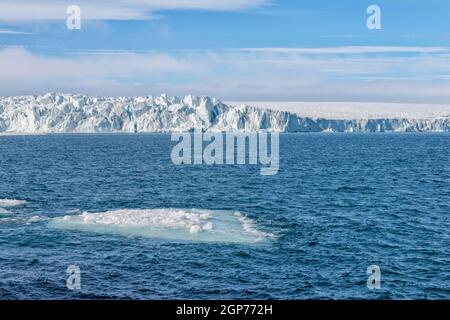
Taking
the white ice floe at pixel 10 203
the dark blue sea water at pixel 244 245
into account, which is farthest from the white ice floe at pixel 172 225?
the white ice floe at pixel 10 203

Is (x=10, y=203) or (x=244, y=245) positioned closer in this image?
(x=244, y=245)

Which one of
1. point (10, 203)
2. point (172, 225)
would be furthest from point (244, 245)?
point (10, 203)

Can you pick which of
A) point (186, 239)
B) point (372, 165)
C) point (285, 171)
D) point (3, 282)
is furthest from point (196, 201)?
point (372, 165)

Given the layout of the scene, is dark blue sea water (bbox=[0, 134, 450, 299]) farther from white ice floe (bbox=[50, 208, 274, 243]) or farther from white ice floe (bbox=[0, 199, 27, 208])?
white ice floe (bbox=[0, 199, 27, 208])

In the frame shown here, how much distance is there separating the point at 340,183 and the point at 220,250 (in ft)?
172

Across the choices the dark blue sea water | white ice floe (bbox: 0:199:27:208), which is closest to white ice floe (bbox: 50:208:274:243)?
the dark blue sea water

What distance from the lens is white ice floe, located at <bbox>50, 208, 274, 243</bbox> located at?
44.3 meters

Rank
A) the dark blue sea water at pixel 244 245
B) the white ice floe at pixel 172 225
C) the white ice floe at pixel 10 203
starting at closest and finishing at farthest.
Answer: the dark blue sea water at pixel 244 245 < the white ice floe at pixel 172 225 < the white ice floe at pixel 10 203

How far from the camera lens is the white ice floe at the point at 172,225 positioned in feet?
145

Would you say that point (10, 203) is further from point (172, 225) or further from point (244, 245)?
point (244, 245)

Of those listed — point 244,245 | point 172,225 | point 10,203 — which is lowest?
point 244,245

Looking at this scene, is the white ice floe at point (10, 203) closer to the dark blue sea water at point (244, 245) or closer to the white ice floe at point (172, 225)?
the dark blue sea water at point (244, 245)

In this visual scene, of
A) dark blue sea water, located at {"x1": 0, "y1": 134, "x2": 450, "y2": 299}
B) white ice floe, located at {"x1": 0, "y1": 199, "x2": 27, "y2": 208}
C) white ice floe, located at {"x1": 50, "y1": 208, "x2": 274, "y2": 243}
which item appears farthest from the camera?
white ice floe, located at {"x1": 0, "y1": 199, "x2": 27, "y2": 208}

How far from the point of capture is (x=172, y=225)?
47500 mm
